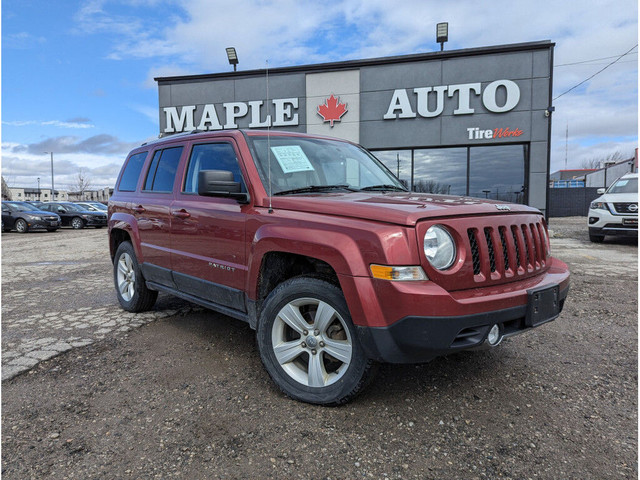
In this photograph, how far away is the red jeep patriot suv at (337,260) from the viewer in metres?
2.27

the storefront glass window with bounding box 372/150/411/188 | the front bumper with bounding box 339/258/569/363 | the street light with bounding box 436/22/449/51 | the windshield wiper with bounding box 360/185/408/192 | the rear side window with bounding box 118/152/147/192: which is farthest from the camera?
the storefront glass window with bounding box 372/150/411/188

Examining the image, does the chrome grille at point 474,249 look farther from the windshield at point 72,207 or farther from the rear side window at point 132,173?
the windshield at point 72,207

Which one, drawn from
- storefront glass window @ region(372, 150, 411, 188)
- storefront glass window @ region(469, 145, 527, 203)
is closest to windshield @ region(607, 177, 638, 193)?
storefront glass window @ region(469, 145, 527, 203)

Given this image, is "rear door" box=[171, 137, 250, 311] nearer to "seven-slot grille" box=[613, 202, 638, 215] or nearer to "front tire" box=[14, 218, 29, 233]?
"seven-slot grille" box=[613, 202, 638, 215]

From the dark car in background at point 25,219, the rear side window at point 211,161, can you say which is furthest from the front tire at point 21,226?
the rear side window at point 211,161

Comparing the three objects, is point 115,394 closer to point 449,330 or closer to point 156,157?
point 449,330

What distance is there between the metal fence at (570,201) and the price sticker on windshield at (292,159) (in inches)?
1051

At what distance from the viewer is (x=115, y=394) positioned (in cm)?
285

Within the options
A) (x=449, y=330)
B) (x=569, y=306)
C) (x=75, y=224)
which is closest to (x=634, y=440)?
(x=449, y=330)

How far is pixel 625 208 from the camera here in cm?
1049

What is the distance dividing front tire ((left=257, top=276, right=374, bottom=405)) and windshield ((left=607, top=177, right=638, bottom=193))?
37.8ft

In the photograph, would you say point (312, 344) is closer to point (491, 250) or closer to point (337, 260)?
point (337, 260)

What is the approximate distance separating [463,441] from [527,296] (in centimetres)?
89

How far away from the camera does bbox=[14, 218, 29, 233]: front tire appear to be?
1853 centimetres
